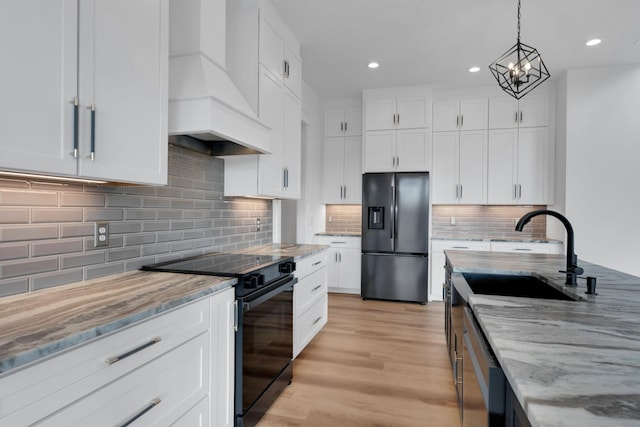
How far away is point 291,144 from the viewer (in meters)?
3.19

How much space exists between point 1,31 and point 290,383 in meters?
2.39

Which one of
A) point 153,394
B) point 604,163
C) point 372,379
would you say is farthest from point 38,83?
point 604,163

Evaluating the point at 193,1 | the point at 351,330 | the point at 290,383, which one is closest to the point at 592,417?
the point at 290,383

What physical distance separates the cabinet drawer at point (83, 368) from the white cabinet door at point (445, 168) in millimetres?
4216

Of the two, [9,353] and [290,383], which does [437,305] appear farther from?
[9,353]

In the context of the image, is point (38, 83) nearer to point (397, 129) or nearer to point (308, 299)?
point (308, 299)

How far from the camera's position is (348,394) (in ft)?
7.50

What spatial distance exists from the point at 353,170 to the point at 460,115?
5.63ft

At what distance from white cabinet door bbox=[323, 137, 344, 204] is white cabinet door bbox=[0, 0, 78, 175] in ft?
13.9

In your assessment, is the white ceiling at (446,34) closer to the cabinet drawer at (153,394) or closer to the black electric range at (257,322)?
the black electric range at (257,322)

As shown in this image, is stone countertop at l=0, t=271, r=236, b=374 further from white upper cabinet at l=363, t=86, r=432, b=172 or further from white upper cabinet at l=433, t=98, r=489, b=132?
white upper cabinet at l=433, t=98, r=489, b=132

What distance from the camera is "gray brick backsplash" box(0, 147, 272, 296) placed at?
1.30 meters

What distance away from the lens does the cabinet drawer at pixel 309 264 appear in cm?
256

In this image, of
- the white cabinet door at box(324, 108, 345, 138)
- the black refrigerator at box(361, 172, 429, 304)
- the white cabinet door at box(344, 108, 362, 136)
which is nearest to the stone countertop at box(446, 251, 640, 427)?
the black refrigerator at box(361, 172, 429, 304)
